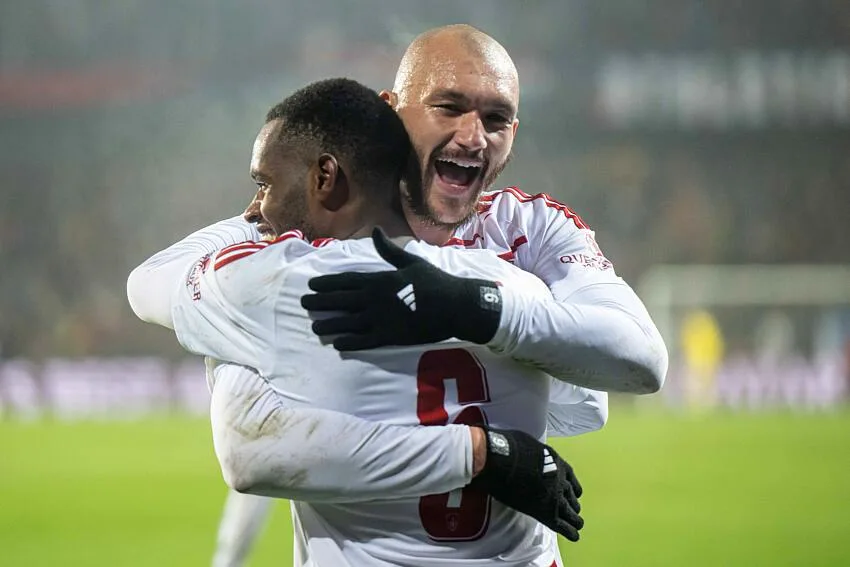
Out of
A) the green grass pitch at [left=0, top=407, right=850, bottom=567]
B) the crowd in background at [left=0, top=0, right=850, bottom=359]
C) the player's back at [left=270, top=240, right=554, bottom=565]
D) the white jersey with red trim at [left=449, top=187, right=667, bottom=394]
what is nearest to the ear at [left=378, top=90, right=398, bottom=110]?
the white jersey with red trim at [left=449, top=187, right=667, bottom=394]

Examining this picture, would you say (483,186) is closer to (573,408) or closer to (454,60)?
(454,60)

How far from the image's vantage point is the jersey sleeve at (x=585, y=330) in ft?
5.48

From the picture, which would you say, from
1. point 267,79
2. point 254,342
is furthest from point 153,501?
point 267,79

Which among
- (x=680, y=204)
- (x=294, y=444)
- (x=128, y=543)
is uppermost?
(x=680, y=204)

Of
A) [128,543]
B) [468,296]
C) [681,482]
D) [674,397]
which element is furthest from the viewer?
[674,397]

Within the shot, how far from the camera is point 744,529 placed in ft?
21.1

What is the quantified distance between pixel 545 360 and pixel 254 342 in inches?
15.8

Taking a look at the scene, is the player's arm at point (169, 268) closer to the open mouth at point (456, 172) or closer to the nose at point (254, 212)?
the nose at point (254, 212)

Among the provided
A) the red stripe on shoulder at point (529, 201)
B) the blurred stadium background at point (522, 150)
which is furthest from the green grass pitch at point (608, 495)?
the red stripe on shoulder at point (529, 201)

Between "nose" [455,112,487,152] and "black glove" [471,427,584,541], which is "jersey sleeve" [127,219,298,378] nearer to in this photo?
"black glove" [471,427,584,541]

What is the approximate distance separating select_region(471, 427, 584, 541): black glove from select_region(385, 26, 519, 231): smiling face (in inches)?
26.1

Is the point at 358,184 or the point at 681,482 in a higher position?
the point at 358,184

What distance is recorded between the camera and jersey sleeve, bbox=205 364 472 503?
1635 mm

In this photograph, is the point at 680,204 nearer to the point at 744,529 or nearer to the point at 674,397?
the point at 674,397
